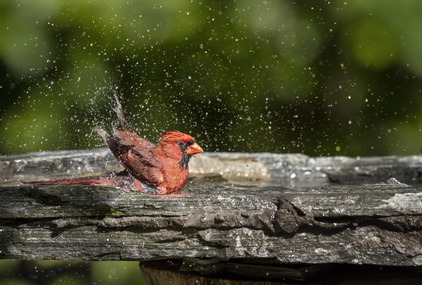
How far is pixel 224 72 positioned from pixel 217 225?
280cm

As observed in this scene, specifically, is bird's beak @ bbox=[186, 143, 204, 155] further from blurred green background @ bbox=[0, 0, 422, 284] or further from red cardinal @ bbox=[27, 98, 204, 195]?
blurred green background @ bbox=[0, 0, 422, 284]

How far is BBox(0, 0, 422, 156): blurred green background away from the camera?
5.18 metres

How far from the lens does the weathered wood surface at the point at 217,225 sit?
2668 millimetres

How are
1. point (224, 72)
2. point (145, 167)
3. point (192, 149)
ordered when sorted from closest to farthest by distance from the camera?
point (145, 167), point (192, 149), point (224, 72)

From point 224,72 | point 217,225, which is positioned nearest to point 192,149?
point 217,225

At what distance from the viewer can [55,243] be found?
279 cm

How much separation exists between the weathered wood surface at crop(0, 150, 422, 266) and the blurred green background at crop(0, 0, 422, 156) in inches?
97.1

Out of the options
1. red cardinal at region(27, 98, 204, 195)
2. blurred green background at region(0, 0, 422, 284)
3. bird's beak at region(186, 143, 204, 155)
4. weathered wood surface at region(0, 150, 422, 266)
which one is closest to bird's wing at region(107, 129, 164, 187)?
red cardinal at region(27, 98, 204, 195)

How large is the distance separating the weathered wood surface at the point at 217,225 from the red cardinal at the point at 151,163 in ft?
0.79

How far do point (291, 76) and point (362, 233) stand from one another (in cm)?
289

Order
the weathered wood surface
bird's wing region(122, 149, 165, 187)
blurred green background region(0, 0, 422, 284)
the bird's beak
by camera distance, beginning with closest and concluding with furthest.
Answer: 1. the weathered wood surface
2. bird's wing region(122, 149, 165, 187)
3. the bird's beak
4. blurred green background region(0, 0, 422, 284)

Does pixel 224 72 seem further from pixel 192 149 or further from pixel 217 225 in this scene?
pixel 217 225

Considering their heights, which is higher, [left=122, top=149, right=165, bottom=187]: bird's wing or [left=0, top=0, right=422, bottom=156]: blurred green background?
[left=0, top=0, right=422, bottom=156]: blurred green background

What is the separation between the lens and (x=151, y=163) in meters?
3.04
